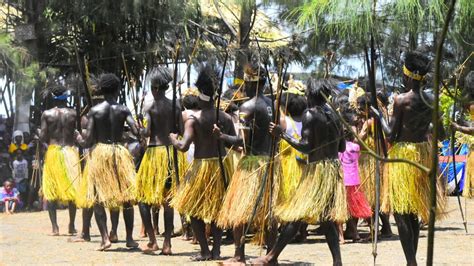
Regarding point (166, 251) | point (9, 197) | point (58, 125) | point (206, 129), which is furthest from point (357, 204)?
point (9, 197)

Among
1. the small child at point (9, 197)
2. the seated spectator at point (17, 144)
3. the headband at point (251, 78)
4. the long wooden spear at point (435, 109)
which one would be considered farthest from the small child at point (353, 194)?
the seated spectator at point (17, 144)

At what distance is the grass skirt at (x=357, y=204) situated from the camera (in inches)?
330

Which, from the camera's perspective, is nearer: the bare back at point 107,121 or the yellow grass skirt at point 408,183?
the yellow grass skirt at point 408,183

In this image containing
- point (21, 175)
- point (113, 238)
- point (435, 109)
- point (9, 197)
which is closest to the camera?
point (435, 109)

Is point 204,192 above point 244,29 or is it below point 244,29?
below

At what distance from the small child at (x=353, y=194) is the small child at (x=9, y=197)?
6401 millimetres

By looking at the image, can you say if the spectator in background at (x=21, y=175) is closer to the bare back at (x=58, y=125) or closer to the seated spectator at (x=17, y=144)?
the seated spectator at (x=17, y=144)

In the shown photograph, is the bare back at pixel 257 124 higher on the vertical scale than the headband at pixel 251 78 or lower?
lower

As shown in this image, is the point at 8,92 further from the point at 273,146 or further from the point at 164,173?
the point at 273,146

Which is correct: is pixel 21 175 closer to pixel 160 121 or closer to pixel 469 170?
pixel 160 121

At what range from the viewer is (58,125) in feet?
31.6

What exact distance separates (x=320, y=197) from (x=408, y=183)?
602mm

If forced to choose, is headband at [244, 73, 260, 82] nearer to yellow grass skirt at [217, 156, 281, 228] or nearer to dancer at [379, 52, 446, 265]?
yellow grass skirt at [217, 156, 281, 228]

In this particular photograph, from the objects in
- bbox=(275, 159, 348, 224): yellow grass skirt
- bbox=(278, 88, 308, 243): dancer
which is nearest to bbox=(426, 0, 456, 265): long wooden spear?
bbox=(275, 159, 348, 224): yellow grass skirt
